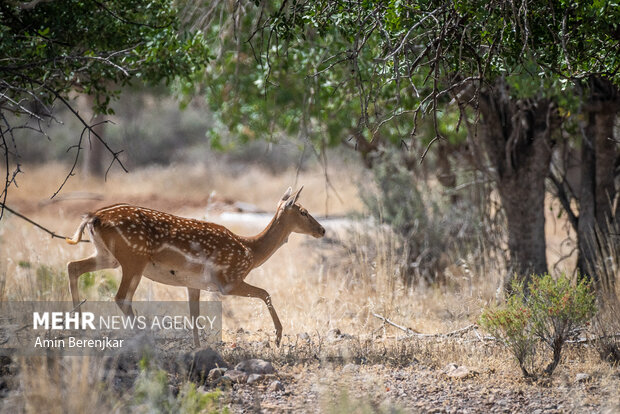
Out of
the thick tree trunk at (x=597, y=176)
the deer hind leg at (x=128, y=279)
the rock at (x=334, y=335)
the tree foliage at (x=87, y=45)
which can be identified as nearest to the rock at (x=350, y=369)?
the rock at (x=334, y=335)

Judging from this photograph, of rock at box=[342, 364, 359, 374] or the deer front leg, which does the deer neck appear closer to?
the deer front leg

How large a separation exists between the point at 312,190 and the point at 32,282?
1570cm

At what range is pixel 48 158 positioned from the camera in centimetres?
3247

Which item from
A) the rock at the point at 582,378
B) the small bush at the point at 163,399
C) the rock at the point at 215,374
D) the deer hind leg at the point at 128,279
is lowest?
the rock at the point at 582,378

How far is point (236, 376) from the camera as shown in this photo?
220 inches

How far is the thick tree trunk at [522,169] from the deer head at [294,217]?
3264 millimetres

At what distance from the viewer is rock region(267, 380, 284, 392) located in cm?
543

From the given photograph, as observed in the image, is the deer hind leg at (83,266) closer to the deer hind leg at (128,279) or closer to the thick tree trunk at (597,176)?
the deer hind leg at (128,279)

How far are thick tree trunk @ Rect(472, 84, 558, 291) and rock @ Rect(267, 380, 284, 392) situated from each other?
4793 millimetres

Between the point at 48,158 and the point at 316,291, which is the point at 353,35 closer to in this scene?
the point at 316,291

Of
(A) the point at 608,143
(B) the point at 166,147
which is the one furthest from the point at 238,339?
(B) the point at 166,147

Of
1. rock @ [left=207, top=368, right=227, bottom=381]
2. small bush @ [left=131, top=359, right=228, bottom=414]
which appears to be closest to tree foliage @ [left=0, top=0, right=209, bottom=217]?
rock @ [left=207, top=368, right=227, bottom=381]

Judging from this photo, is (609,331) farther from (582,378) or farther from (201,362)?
(201,362)

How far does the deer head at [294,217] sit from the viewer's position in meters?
7.20
